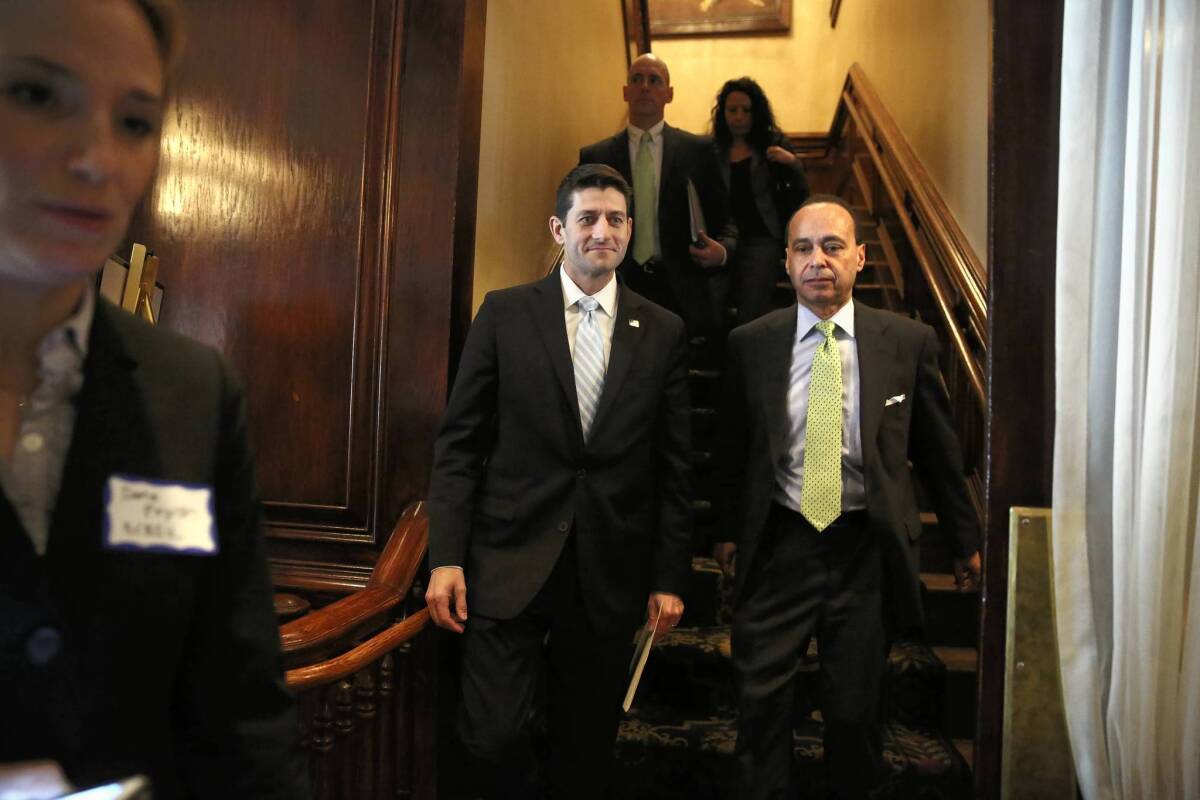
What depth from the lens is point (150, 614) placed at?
0.73m

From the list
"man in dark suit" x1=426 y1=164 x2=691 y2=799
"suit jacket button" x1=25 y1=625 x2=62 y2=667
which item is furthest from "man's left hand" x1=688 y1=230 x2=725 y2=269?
"suit jacket button" x1=25 y1=625 x2=62 y2=667

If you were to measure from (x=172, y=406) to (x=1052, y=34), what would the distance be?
1.91 metres

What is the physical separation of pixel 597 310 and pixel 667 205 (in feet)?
5.31

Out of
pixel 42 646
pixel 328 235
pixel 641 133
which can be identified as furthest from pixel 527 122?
pixel 42 646

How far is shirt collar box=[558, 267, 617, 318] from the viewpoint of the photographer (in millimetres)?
2119

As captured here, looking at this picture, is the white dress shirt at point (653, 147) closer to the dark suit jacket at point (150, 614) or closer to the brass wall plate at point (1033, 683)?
the brass wall plate at point (1033, 683)

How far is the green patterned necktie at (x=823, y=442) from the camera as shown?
2.01 m

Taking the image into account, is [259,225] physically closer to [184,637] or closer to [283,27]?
[283,27]

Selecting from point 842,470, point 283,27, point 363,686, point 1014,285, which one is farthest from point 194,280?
point 1014,285

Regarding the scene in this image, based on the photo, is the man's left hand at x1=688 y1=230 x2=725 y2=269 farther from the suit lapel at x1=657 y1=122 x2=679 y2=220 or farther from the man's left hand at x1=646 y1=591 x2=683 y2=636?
the man's left hand at x1=646 y1=591 x2=683 y2=636

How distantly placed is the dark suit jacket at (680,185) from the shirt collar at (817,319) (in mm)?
1386

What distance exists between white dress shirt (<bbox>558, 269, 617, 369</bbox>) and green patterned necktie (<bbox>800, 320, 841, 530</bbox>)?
0.52 metres

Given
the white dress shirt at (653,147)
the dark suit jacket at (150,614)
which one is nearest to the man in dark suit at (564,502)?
the dark suit jacket at (150,614)

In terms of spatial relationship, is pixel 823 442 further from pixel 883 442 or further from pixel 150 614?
pixel 150 614
